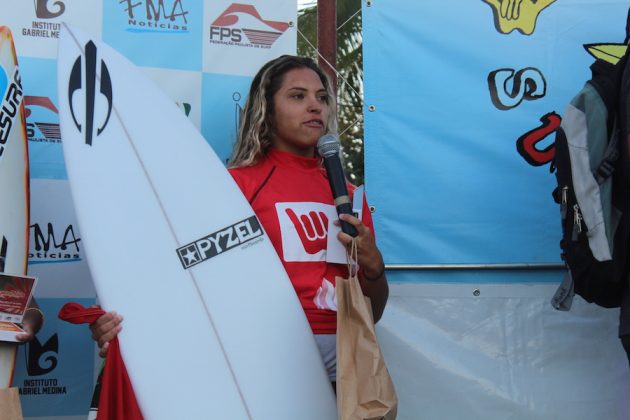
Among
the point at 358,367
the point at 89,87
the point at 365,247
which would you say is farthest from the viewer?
the point at 89,87

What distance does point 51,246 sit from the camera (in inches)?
118

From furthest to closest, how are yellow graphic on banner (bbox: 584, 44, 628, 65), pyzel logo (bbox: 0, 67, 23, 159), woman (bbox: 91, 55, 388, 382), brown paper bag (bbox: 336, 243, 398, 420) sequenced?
yellow graphic on banner (bbox: 584, 44, 628, 65), pyzel logo (bbox: 0, 67, 23, 159), woman (bbox: 91, 55, 388, 382), brown paper bag (bbox: 336, 243, 398, 420)

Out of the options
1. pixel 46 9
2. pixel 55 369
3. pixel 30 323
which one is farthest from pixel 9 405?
pixel 46 9

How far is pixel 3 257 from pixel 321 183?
3.64 feet

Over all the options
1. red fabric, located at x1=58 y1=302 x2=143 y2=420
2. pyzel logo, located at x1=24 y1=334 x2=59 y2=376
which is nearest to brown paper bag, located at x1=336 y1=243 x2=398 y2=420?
red fabric, located at x1=58 y1=302 x2=143 y2=420

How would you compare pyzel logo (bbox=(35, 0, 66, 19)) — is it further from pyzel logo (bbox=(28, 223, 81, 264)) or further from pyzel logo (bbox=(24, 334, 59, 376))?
pyzel logo (bbox=(24, 334, 59, 376))

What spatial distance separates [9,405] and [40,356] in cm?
54

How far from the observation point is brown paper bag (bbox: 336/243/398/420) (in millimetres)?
2051

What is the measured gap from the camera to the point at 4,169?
273 centimetres

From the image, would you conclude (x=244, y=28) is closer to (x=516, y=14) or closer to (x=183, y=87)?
(x=183, y=87)

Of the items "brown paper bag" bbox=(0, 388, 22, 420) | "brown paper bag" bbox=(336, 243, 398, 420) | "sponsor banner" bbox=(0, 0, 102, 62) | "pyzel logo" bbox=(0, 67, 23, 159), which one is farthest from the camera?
"sponsor banner" bbox=(0, 0, 102, 62)

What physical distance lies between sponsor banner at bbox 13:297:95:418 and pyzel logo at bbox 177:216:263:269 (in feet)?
2.24

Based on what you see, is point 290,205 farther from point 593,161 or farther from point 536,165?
point 536,165

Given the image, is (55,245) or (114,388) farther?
(55,245)
